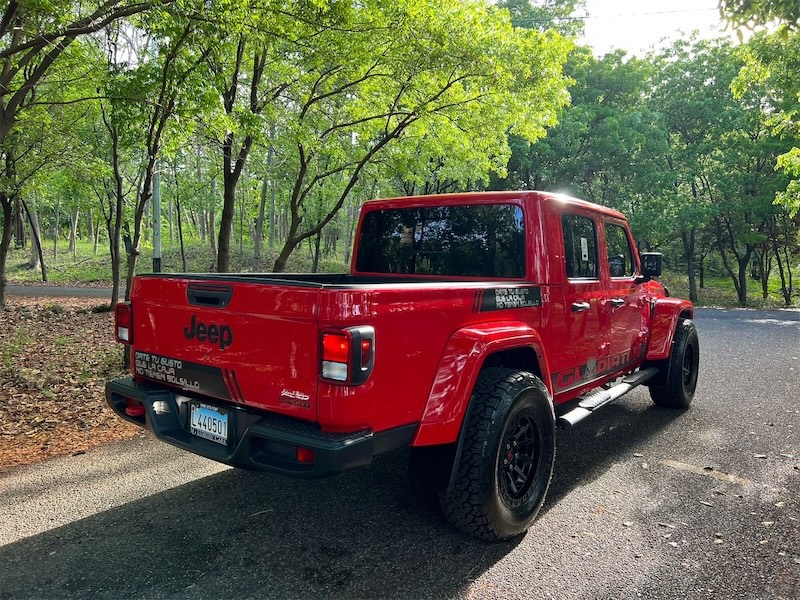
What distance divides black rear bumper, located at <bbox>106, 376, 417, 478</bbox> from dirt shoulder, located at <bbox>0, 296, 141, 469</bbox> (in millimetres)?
1924

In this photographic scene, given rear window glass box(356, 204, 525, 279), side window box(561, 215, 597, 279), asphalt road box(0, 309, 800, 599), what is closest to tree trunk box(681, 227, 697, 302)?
asphalt road box(0, 309, 800, 599)

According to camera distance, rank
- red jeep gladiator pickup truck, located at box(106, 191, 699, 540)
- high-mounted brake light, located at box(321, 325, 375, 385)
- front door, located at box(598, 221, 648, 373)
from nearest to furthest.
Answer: high-mounted brake light, located at box(321, 325, 375, 385), red jeep gladiator pickup truck, located at box(106, 191, 699, 540), front door, located at box(598, 221, 648, 373)

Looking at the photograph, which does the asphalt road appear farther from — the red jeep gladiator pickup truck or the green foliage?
the green foliage

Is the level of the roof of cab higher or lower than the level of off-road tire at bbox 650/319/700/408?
higher

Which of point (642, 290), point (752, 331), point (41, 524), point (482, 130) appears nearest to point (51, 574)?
point (41, 524)

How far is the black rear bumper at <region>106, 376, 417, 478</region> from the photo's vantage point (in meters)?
2.21

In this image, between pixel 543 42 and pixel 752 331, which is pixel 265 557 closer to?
pixel 543 42

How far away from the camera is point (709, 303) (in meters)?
21.7

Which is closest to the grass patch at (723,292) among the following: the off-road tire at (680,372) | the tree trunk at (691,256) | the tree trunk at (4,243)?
the tree trunk at (691,256)

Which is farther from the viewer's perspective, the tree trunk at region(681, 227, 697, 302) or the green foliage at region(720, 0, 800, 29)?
the tree trunk at region(681, 227, 697, 302)

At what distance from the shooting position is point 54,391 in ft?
18.7

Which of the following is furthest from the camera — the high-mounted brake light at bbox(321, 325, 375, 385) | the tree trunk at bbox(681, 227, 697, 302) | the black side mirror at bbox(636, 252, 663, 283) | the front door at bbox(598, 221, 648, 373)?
the tree trunk at bbox(681, 227, 697, 302)

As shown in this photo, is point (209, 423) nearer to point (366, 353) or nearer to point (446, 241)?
point (366, 353)

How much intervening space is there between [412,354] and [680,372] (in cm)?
394
